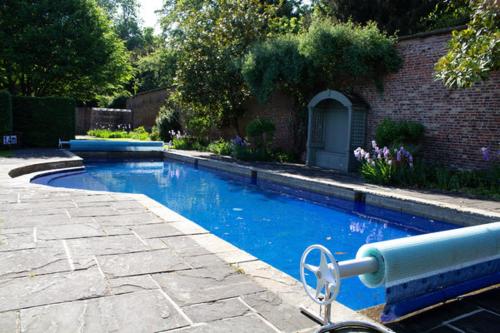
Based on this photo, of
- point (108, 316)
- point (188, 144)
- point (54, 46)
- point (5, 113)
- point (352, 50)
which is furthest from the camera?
point (188, 144)

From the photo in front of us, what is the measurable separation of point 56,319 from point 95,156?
1311cm

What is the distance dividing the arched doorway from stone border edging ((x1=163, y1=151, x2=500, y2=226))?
6.98ft

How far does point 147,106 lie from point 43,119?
1138cm

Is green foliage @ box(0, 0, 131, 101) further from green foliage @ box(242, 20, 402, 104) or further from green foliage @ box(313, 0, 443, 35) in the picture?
green foliage @ box(313, 0, 443, 35)

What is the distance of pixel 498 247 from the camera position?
8.48 feet

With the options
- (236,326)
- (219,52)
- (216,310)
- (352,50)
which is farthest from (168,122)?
(236,326)

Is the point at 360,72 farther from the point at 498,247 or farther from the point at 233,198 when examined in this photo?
the point at 498,247

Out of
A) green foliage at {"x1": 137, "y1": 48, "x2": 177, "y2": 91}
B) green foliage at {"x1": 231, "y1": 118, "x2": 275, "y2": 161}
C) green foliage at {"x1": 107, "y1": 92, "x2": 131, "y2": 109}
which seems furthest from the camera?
green foliage at {"x1": 107, "y1": 92, "x2": 131, "y2": 109}

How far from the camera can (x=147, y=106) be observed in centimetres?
2564

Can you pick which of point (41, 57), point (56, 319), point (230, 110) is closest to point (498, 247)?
point (56, 319)

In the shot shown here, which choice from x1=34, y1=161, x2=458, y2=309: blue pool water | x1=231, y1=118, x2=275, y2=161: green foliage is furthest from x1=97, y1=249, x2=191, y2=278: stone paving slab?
x1=231, y1=118, x2=275, y2=161: green foliage

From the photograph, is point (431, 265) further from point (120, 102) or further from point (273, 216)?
point (120, 102)

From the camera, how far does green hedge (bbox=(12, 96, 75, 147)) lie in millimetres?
14234

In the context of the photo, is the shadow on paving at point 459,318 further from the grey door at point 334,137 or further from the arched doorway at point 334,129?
the grey door at point 334,137
